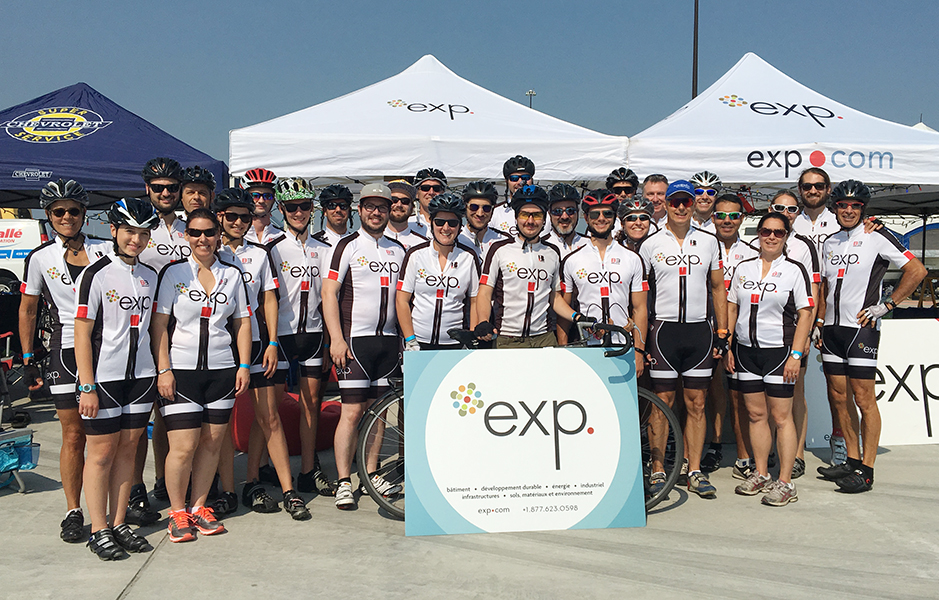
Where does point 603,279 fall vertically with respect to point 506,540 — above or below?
above

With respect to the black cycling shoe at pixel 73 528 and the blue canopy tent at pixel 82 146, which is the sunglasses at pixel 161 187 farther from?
the blue canopy tent at pixel 82 146

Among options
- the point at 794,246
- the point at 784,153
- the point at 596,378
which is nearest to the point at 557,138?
the point at 784,153

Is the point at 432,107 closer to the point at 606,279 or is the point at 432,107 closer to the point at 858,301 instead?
the point at 606,279

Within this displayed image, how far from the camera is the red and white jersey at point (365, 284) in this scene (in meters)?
4.49

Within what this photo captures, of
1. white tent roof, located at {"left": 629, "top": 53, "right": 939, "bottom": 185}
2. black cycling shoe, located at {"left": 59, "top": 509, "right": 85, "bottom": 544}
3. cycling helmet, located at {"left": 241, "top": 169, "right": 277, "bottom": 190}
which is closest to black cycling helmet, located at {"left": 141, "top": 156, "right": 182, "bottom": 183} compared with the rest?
cycling helmet, located at {"left": 241, "top": 169, "right": 277, "bottom": 190}

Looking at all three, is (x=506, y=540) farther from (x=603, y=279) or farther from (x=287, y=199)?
(x=287, y=199)

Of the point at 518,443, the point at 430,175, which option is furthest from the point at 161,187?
the point at 518,443

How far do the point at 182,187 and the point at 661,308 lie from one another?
3.28 meters

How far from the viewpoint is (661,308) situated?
15.5 feet

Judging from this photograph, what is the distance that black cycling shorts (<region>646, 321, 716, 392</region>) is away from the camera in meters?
4.67

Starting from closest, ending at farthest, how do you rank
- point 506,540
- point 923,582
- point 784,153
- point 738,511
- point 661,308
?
1. point 923,582
2. point 506,540
3. point 738,511
4. point 661,308
5. point 784,153

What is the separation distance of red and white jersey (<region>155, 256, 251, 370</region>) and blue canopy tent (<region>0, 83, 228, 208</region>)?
14.2 feet

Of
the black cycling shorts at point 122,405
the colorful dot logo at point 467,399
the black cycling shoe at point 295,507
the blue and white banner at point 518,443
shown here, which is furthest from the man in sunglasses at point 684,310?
the black cycling shorts at point 122,405

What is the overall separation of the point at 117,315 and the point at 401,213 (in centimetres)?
215
